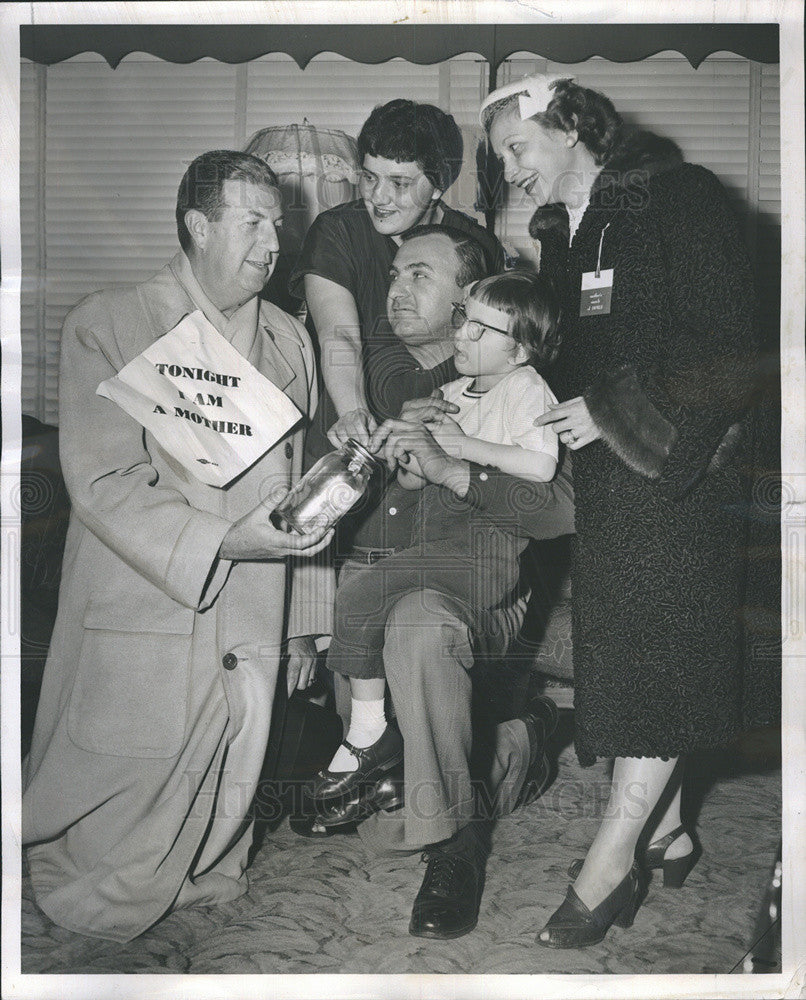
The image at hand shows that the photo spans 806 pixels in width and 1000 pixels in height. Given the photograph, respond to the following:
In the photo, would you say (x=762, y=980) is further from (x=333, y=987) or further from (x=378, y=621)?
(x=378, y=621)

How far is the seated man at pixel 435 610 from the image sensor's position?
80.8 inches

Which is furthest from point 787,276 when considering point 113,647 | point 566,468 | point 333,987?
point 333,987

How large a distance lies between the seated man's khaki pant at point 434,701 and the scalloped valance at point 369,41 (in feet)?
3.87

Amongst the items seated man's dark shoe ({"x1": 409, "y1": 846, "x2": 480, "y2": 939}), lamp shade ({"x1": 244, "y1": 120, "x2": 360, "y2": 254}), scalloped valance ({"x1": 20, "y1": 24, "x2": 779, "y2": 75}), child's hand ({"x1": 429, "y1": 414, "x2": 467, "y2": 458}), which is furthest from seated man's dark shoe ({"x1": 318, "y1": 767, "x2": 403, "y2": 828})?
scalloped valance ({"x1": 20, "y1": 24, "x2": 779, "y2": 75})

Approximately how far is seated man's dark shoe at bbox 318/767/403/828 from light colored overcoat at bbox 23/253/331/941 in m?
0.19

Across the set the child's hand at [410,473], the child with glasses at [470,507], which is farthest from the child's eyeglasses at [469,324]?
the child's hand at [410,473]

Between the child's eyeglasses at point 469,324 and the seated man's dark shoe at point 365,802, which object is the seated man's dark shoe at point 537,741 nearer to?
the seated man's dark shoe at point 365,802

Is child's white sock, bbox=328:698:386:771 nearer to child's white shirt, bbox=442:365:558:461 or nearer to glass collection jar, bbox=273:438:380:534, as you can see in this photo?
glass collection jar, bbox=273:438:380:534

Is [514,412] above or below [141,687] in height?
above

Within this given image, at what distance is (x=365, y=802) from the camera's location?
2.12m

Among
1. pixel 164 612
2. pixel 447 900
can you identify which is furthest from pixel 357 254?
pixel 447 900

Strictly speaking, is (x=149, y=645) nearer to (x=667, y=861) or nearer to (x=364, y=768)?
(x=364, y=768)

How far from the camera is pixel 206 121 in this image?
6.84ft

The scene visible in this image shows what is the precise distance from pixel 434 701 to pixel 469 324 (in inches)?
31.6
